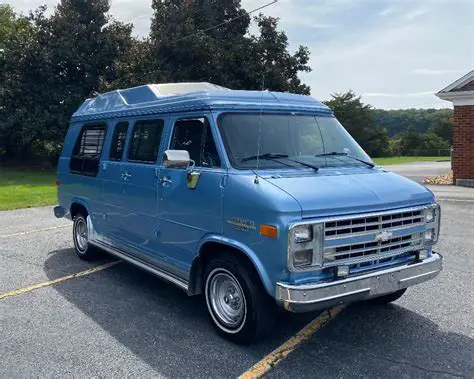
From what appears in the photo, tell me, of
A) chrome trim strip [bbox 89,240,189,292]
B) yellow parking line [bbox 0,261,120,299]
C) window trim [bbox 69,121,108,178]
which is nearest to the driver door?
chrome trim strip [bbox 89,240,189,292]

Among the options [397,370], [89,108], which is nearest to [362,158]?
[397,370]

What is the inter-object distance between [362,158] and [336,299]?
1.88 meters

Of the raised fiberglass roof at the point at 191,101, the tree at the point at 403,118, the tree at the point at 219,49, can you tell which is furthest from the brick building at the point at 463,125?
the tree at the point at 403,118

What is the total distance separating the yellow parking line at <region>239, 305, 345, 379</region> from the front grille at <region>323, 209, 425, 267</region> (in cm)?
91

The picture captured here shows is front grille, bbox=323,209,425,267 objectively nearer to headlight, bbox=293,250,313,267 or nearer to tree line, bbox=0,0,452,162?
headlight, bbox=293,250,313,267

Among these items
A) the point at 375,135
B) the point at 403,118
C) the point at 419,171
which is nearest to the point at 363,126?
the point at 375,135

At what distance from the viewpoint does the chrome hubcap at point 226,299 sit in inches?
166

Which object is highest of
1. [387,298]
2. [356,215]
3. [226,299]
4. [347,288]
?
[356,215]

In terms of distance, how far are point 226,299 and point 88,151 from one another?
144 inches

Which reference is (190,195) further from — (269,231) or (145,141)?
(145,141)

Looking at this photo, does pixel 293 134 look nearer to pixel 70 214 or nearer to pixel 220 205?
pixel 220 205

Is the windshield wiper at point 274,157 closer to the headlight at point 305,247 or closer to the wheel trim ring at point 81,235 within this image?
the headlight at point 305,247

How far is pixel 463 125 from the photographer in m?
16.1

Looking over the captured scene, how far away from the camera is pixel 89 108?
23.8 ft
